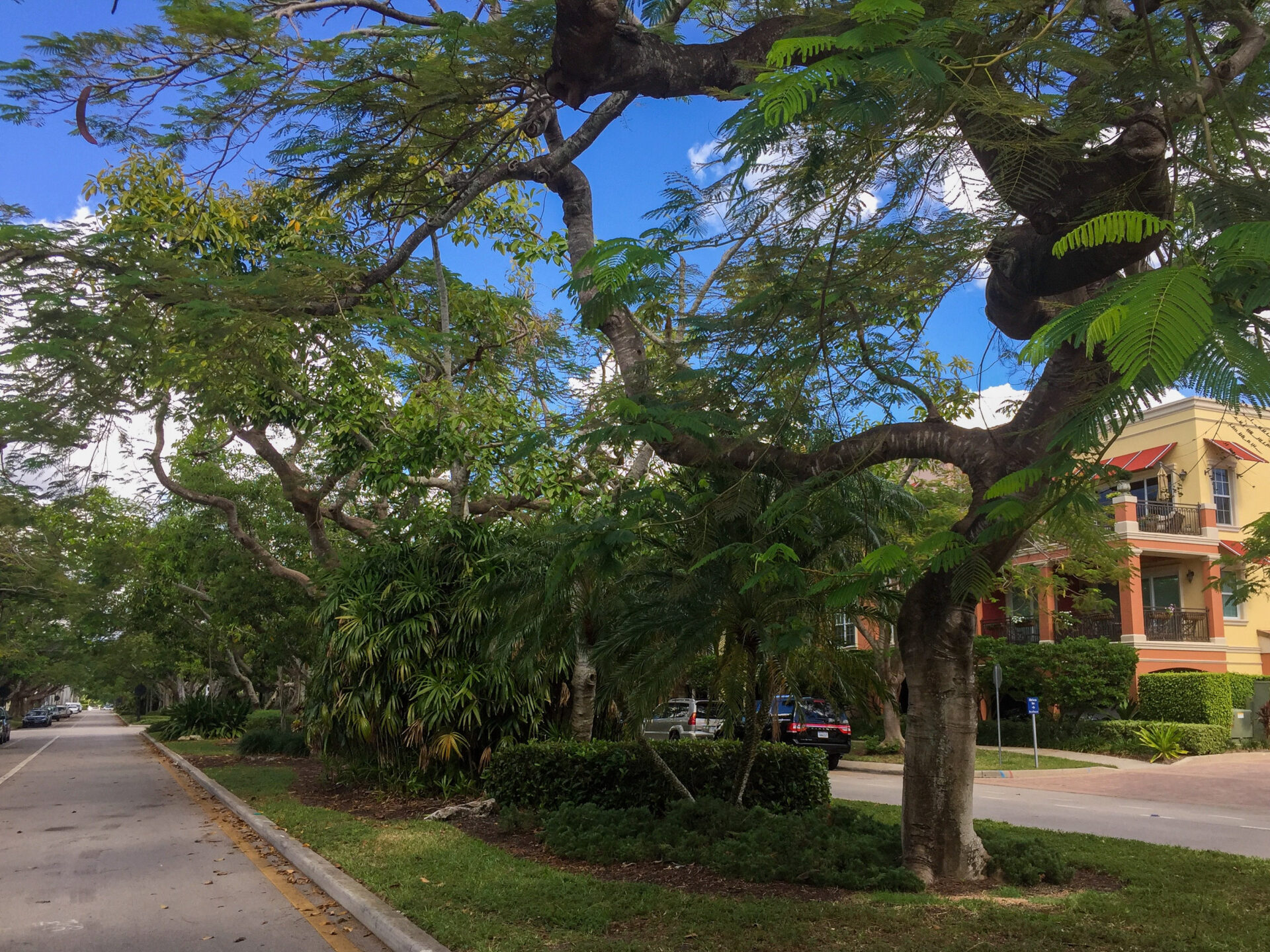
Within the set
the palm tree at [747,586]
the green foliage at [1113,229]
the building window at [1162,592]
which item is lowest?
the palm tree at [747,586]

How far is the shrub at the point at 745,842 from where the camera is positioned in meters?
7.84

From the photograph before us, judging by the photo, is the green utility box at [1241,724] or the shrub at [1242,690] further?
the shrub at [1242,690]

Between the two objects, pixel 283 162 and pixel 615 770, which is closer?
pixel 283 162

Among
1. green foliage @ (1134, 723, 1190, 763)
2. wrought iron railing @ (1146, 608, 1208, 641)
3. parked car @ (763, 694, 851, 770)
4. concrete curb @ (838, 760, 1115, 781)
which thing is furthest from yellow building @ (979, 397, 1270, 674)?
parked car @ (763, 694, 851, 770)

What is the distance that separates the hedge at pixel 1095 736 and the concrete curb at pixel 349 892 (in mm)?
23370

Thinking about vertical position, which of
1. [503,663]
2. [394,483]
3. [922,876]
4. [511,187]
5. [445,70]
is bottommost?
[922,876]

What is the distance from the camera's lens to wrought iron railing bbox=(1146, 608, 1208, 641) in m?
29.9

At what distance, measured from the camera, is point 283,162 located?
27.9 ft

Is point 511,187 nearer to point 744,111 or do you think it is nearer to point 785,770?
point 785,770

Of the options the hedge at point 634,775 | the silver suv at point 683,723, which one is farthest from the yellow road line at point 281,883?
the silver suv at point 683,723

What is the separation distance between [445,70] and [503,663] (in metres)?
7.32

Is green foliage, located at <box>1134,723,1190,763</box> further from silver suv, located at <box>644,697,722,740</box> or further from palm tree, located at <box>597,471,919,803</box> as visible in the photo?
palm tree, located at <box>597,471,919,803</box>

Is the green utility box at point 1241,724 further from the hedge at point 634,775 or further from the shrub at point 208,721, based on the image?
the shrub at point 208,721

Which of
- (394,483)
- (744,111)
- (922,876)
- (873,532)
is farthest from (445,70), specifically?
(922,876)
